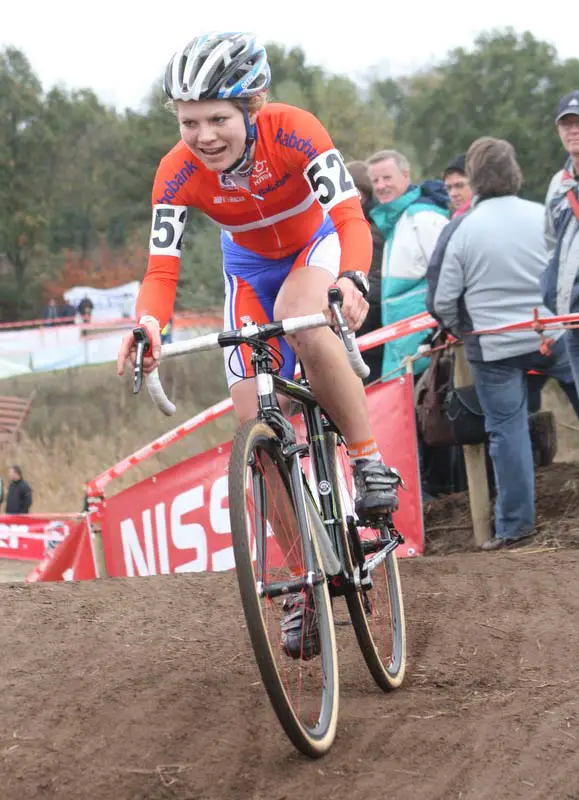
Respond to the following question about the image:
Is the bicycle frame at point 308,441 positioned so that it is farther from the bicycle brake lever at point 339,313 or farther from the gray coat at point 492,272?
the gray coat at point 492,272

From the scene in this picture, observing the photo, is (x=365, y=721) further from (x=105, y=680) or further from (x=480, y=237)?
(x=480, y=237)

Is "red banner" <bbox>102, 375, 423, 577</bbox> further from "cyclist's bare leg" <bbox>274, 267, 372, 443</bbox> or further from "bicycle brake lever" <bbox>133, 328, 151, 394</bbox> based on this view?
"bicycle brake lever" <bbox>133, 328, 151, 394</bbox>

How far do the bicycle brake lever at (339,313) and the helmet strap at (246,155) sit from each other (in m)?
0.92

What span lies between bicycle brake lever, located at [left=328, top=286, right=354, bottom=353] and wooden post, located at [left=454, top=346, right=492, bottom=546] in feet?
15.5

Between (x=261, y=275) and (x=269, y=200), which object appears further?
(x=261, y=275)

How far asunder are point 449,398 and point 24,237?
1833 inches

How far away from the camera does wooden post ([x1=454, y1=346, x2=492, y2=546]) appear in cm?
855

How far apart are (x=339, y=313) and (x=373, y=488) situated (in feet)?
3.64

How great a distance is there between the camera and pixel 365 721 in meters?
4.21

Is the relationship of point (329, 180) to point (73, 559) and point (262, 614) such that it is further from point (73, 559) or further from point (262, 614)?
point (73, 559)

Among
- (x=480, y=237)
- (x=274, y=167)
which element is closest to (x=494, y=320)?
(x=480, y=237)

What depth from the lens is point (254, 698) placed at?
4480 mm

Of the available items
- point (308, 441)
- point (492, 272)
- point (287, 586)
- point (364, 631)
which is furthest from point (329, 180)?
point (492, 272)

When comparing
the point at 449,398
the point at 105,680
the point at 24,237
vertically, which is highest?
the point at 24,237
